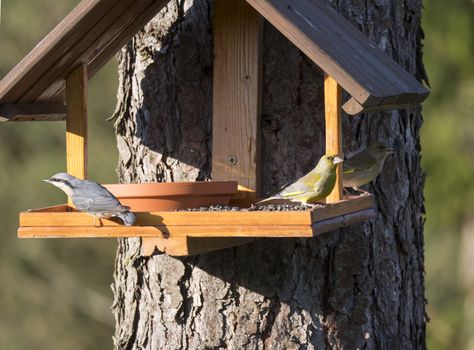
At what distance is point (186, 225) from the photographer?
3.77 meters

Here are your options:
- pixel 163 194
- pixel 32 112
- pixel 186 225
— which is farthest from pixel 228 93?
pixel 186 225

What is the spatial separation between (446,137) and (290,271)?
4.79 metres

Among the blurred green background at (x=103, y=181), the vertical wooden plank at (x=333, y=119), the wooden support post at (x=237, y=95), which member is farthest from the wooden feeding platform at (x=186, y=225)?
the blurred green background at (x=103, y=181)

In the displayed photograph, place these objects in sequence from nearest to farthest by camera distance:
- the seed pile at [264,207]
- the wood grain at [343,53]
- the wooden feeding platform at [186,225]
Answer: the wooden feeding platform at [186,225] → the wood grain at [343,53] → the seed pile at [264,207]

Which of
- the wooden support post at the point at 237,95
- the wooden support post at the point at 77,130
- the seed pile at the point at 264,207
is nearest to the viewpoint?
the seed pile at the point at 264,207

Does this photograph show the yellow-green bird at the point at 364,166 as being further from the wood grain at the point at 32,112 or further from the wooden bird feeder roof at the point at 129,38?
the wood grain at the point at 32,112

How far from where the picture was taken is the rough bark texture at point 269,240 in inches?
181

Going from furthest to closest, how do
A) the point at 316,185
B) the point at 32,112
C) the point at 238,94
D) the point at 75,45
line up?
1. the point at 238,94
2. the point at 32,112
3. the point at 75,45
4. the point at 316,185

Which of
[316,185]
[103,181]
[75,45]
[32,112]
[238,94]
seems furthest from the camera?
[103,181]


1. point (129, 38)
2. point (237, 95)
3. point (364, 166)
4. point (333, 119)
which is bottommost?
point (364, 166)

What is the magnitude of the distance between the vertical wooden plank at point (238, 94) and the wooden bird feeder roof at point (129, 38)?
0.28 m

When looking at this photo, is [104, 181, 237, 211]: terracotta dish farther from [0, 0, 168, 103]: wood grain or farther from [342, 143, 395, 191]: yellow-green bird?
[342, 143, 395, 191]: yellow-green bird

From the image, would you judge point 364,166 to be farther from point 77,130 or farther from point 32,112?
point 32,112

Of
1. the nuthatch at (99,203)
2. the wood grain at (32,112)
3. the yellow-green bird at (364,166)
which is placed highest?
the wood grain at (32,112)
